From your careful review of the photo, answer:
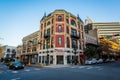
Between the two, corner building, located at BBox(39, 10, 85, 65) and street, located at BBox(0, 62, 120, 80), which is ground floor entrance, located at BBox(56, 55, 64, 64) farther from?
street, located at BBox(0, 62, 120, 80)

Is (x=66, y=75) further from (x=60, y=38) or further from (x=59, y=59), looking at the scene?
(x=60, y=38)

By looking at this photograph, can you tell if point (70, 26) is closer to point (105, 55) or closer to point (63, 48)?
point (63, 48)

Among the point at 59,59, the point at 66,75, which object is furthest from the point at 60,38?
the point at 66,75

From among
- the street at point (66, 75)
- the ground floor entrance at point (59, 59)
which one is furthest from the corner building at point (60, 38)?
the street at point (66, 75)

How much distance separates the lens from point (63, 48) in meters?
36.3

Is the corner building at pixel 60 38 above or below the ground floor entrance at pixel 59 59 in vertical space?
above

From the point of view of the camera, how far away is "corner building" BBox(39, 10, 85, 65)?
36241mm

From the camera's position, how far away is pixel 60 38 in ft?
122

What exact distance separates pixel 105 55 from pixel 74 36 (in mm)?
29731

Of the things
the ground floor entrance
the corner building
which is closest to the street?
the corner building

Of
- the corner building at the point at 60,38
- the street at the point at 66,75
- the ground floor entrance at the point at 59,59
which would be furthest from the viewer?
the corner building at the point at 60,38

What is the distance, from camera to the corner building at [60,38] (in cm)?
3624

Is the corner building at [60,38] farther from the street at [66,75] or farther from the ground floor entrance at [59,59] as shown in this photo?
the street at [66,75]

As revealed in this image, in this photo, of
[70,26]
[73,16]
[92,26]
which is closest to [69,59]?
[70,26]
